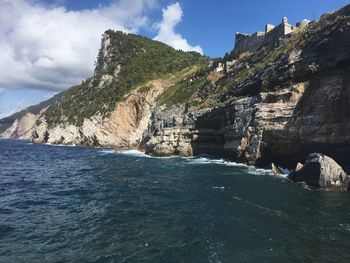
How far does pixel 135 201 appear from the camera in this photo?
31.6 meters

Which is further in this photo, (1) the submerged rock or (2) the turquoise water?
(1) the submerged rock

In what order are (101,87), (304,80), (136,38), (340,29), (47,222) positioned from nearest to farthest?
(47,222) < (340,29) < (304,80) < (101,87) < (136,38)

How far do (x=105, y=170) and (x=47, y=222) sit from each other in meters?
28.8

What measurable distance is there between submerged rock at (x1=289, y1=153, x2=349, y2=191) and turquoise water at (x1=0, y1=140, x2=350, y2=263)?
6.77ft

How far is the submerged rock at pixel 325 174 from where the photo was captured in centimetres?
3763

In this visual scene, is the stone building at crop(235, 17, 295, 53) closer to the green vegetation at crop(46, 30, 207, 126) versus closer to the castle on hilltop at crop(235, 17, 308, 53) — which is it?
the castle on hilltop at crop(235, 17, 308, 53)

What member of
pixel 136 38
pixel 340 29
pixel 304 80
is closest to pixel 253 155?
pixel 304 80

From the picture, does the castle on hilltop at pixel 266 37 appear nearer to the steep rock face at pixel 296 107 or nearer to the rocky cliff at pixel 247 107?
the rocky cliff at pixel 247 107

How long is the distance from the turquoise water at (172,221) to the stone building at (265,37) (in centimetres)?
5060

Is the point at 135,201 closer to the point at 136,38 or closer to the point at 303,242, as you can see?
the point at 303,242

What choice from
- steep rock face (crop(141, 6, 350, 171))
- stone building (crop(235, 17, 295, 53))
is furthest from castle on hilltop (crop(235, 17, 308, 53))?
steep rock face (crop(141, 6, 350, 171))

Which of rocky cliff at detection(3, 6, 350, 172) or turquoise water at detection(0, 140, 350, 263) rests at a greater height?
rocky cliff at detection(3, 6, 350, 172)

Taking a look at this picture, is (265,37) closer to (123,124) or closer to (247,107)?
(247,107)

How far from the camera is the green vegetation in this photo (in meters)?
143
